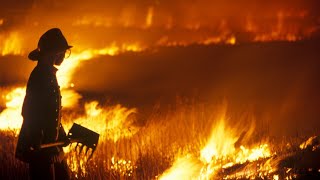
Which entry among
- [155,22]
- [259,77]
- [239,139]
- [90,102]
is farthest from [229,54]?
[239,139]

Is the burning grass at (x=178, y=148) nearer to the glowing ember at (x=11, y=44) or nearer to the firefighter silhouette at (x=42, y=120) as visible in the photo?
the firefighter silhouette at (x=42, y=120)

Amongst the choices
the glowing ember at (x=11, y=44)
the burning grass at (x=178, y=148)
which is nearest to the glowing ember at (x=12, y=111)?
the burning grass at (x=178, y=148)

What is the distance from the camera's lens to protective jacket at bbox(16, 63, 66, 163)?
616cm

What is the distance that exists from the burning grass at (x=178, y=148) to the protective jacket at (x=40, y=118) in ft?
3.49

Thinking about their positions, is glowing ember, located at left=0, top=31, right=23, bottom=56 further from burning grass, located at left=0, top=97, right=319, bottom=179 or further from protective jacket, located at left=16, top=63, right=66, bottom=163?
protective jacket, located at left=16, top=63, right=66, bottom=163

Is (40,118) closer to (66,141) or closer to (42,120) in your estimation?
(42,120)

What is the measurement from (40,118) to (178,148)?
461 cm

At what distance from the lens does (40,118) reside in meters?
6.17

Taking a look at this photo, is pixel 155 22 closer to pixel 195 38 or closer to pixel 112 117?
pixel 195 38

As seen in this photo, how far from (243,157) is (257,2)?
26.2ft

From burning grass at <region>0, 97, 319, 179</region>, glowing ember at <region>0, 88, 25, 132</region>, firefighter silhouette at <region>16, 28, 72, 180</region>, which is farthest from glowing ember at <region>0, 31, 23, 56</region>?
firefighter silhouette at <region>16, 28, 72, 180</region>

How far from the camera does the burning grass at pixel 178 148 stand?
8.36m

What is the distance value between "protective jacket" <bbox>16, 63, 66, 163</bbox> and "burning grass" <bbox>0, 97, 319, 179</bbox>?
106 cm

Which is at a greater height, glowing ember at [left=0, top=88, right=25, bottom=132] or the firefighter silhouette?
glowing ember at [left=0, top=88, right=25, bottom=132]
